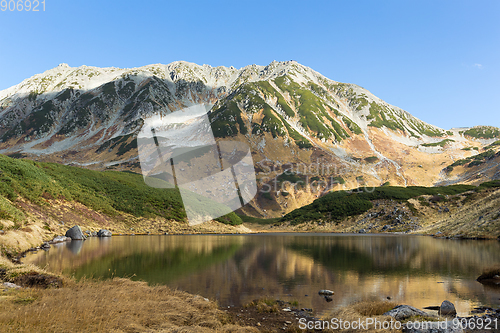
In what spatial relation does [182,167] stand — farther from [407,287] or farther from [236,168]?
[407,287]

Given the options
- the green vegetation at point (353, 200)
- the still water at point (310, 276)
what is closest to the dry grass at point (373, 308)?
the still water at point (310, 276)

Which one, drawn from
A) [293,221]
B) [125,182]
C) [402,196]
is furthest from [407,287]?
[293,221]

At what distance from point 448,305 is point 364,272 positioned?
11.7 meters

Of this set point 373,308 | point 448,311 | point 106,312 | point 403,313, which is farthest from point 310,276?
point 106,312

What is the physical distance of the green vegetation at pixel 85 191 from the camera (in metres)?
49.5

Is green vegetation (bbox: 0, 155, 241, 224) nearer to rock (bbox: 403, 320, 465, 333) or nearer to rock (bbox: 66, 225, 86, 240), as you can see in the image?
rock (bbox: 66, 225, 86, 240)

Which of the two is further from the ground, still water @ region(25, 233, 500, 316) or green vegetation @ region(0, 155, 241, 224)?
green vegetation @ region(0, 155, 241, 224)

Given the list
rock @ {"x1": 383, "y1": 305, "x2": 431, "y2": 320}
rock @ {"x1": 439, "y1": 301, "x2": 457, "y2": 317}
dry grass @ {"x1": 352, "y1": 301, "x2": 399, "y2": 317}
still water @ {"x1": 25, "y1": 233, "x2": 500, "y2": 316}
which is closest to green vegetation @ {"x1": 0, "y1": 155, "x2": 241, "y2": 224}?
still water @ {"x1": 25, "y1": 233, "x2": 500, "y2": 316}

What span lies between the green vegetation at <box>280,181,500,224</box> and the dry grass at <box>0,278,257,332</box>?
111443 millimetres

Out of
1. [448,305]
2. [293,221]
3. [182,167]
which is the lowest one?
[293,221]

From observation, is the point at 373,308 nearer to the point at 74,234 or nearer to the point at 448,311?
the point at 448,311

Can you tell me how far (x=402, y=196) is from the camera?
11106cm

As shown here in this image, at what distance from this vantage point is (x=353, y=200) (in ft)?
402

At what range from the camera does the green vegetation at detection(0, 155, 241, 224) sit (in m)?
49.5
